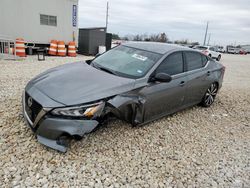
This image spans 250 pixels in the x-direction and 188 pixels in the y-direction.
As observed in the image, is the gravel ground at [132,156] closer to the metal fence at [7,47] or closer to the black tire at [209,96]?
the black tire at [209,96]

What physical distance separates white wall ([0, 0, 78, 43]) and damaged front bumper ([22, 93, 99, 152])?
409 inches

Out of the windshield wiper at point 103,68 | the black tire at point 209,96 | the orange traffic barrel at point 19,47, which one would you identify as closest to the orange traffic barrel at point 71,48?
the orange traffic barrel at point 19,47

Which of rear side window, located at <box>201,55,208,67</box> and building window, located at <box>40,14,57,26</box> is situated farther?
building window, located at <box>40,14,57,26</box>

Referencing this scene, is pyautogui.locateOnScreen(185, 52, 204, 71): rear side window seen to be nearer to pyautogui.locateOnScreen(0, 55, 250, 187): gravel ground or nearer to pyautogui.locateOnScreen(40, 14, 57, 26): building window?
pyautogui.locateOnScreen(0, 55, 250, 187): gravel ground

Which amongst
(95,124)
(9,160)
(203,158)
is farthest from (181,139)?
(9,160)

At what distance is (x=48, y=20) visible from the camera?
39.2ft

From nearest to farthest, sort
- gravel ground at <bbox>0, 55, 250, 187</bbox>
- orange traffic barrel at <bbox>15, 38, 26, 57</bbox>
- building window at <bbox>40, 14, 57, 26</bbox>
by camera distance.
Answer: gravel ground at <bbox>0, 55, 250, 187</bbox>, orange traffic barrel at <bbox>15, 38, 26, 57</bbox>, building window at <bbox>40, 14, 57, 26</bbox>

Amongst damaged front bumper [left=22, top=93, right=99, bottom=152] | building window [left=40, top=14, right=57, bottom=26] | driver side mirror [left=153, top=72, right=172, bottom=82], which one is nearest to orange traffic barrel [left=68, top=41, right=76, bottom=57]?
building window [left=40, top=14, right=57, bottom=26]

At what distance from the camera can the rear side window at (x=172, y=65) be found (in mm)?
3651

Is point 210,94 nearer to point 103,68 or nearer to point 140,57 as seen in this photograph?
point 140,57

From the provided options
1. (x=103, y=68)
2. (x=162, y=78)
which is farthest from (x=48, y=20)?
(x=162, y=78)

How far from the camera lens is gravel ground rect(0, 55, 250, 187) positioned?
2408mm

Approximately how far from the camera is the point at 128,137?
3303mm

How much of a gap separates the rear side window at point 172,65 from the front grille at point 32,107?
1998mm
